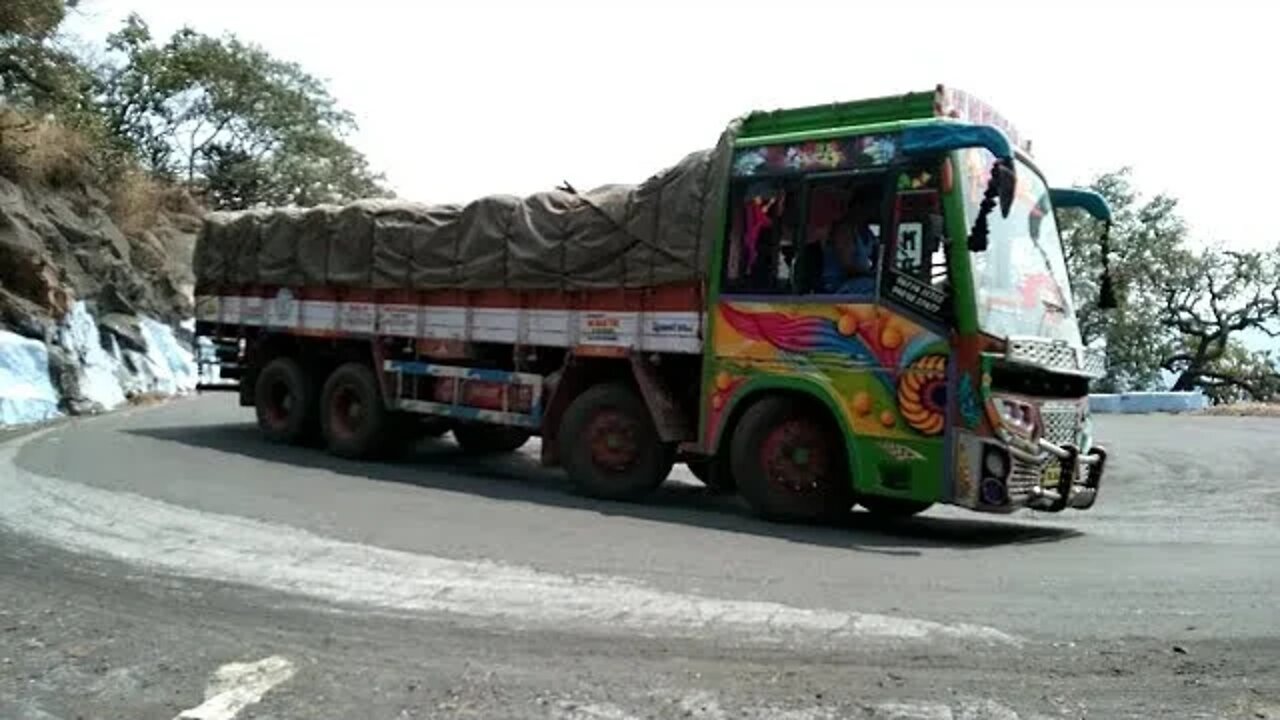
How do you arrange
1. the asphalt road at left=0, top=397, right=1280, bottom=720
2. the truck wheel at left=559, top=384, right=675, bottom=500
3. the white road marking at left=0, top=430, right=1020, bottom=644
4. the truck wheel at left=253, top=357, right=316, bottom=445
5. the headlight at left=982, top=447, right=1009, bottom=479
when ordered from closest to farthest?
the asphalt road at left=0, top=397, right=1280, bottom=720 < the white road marking at left=0, top=430, right=1020, bottom=644 < the headlight at left=982, top=447, right=1009, bottom=479 < the truck wheel at left=559, top=384, right=675, bottom=500 < the truck wheel at left=253, top=357, right=316, bottom=445

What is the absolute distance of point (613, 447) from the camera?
36.9 feet

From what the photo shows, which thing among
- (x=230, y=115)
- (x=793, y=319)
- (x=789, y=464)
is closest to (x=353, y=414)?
(x=789, y=464)

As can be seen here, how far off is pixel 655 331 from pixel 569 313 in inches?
46.7

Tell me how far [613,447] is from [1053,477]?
3.98m

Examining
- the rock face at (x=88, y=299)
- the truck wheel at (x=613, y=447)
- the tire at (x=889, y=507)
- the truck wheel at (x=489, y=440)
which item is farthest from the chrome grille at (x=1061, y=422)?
the rock face at (x=88, y=299)

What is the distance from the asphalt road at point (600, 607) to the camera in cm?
519

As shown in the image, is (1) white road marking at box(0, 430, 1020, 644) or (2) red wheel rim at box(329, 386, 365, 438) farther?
(2) red wheel rim at box(329, 386, 365, 438)

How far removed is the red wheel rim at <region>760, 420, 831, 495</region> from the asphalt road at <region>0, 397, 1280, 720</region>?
45 centimetres

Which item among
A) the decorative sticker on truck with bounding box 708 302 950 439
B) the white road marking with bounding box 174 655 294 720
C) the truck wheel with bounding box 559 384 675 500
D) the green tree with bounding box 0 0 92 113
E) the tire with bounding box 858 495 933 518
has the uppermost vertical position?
the green tree with bounding box 0 0 92 113

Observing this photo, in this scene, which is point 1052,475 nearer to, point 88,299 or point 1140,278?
point 88,299

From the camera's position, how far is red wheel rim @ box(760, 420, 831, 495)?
9711 mm

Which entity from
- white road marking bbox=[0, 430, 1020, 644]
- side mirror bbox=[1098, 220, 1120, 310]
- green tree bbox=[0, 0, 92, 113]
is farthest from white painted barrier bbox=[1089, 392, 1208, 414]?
green tree bbox=[0, 0, 92, 113]

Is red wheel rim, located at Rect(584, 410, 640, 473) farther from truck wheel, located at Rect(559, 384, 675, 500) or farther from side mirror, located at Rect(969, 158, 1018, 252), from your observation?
side mirror, located at Rect(969, 158, 1018, 252)

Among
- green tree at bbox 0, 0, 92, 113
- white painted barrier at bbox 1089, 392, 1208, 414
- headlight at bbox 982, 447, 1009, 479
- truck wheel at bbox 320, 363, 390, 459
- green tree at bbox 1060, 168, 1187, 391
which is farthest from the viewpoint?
green tree at bbox 1060, 168, 1187, 391
